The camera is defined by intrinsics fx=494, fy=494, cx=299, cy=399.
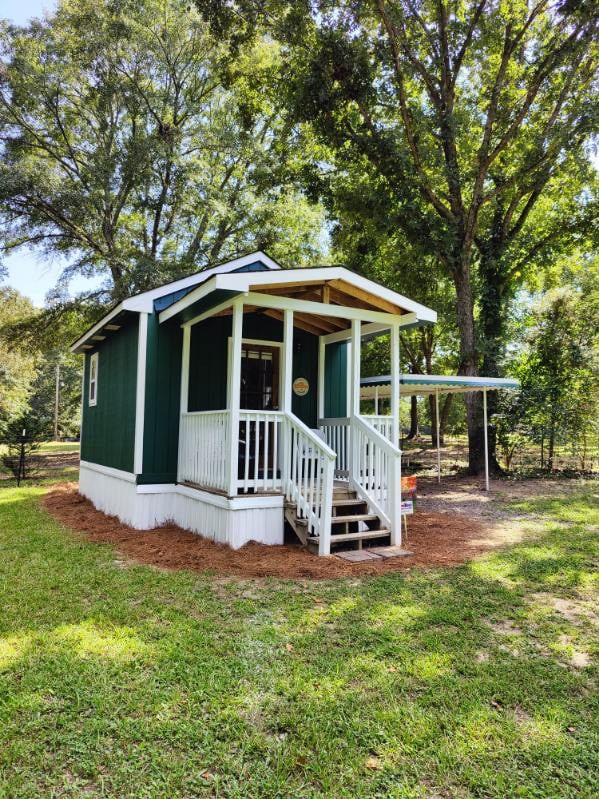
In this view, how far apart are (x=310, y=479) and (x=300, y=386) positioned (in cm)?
275

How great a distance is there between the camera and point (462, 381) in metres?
9.72

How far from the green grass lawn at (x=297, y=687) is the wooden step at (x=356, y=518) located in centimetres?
106

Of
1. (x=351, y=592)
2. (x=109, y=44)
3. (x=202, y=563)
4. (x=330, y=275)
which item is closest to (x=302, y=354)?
(x=330, y=275)

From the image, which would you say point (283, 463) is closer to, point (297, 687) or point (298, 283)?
point (298, 283)

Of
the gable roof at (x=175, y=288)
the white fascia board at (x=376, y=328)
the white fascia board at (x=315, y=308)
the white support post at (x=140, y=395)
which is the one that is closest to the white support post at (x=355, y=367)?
the white fascia board at (x=315, y=308)

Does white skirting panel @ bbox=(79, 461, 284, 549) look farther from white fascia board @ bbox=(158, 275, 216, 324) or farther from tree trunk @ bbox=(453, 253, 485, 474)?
tree trunk @ bbox=(453, 253, 485, 474)

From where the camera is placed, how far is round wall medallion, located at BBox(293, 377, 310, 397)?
27.0ft

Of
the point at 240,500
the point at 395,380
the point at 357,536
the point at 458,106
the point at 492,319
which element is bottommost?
the point at 357,536

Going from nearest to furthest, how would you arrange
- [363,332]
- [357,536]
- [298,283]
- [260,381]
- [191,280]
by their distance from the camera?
[357,536] → [298,283] → [363,332] → [191,280] → [260,381]

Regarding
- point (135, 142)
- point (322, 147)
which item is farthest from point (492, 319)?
point (135, 142)

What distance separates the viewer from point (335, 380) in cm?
877

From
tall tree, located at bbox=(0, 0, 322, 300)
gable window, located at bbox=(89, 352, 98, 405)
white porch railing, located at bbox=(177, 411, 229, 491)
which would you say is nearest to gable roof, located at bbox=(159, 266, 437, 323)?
white porch railing, located at bbox=(177, 411, 229, 491)

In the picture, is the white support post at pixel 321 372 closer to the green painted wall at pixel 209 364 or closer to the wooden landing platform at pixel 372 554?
the green painted wall at pixel 209 364

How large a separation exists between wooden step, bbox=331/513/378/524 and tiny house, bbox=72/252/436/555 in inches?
0.9
